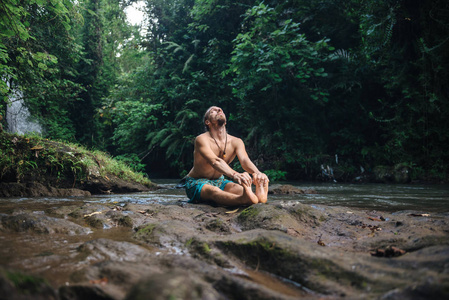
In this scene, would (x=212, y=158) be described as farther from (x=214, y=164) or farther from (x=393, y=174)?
(x=393, y=174)

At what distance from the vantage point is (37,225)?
7.48 ft

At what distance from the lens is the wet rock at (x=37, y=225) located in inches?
88.2

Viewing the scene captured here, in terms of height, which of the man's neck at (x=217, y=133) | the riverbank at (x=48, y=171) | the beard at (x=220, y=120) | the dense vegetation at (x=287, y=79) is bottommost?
the riverbank at (x=48, y=171)

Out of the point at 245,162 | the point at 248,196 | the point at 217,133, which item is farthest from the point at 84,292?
the point at 217,133

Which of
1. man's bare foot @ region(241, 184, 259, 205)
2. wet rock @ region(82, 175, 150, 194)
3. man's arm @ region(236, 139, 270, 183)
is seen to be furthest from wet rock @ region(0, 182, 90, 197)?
man's bare foot @ region(241, 184, 259, 205)

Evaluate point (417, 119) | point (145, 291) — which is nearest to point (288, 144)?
point (417, 119)

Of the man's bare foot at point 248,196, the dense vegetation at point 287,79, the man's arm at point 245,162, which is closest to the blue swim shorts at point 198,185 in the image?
the man's arm at point 245,162

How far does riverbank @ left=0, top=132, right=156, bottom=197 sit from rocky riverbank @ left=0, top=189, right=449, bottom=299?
9.50 feet

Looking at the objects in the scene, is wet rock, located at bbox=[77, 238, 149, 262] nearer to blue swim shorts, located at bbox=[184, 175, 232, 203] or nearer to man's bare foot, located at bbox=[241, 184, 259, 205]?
man's bare foot, located at bbox=[241, 184, 259, 205]

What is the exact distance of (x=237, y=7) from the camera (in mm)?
13312

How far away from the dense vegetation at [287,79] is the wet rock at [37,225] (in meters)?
3.57

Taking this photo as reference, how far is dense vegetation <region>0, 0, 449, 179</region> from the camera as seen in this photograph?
8.95 meters

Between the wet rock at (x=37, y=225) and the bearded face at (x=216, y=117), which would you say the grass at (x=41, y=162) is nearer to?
the bearded face at (x=216, y=117)

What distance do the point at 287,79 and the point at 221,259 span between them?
1009cm
